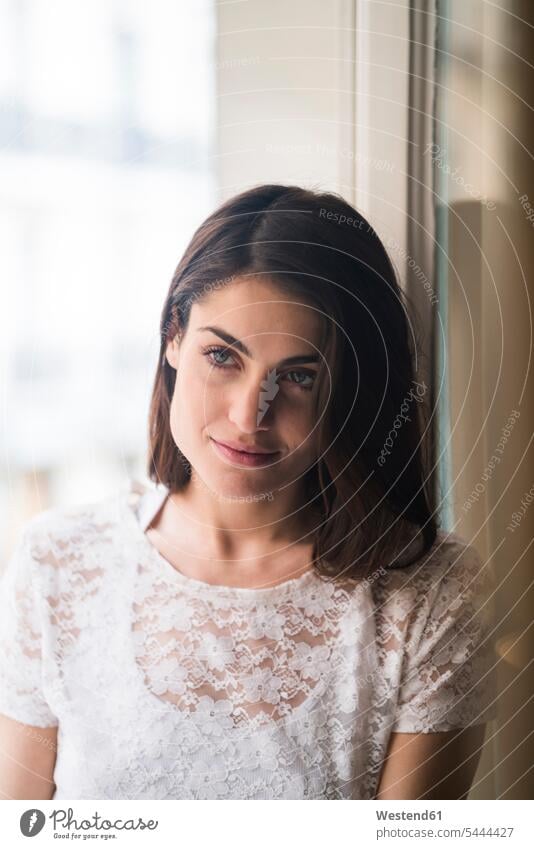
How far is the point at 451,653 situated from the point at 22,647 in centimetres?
29

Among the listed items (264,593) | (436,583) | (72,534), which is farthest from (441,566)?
(72,534)

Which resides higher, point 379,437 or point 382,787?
point 379,437

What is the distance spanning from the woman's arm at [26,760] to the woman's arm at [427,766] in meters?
0.22

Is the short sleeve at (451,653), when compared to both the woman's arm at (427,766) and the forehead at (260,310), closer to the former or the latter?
the woman's arm at (427,766)

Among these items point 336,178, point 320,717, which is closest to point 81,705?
point 320,717

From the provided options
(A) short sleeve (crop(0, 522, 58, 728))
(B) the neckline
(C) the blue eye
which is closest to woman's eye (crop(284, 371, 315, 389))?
(C) the blue eye

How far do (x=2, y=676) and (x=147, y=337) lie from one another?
249 mm

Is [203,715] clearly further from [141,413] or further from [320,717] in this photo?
[141,413]

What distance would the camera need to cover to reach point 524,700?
20.2 inches

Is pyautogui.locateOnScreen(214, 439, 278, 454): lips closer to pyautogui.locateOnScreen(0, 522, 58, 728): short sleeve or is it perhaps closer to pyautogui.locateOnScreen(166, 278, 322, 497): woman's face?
pyautogui.locateOnScreen(166, 278, 322, 497): woman's face

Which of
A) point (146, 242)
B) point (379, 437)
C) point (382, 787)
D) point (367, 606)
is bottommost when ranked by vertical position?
point (382, 787)

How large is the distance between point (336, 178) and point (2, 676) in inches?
15.6

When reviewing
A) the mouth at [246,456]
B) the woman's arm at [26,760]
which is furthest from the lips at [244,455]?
the woman's arm at [26,760]

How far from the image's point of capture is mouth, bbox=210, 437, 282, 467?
48cm
